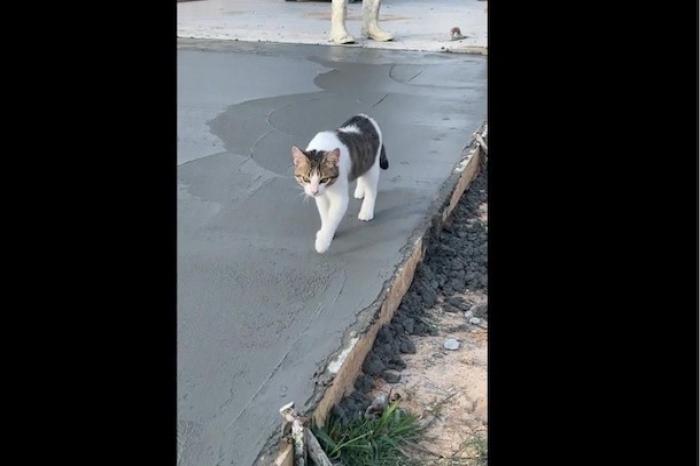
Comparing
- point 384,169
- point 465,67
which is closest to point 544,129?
point 384,169

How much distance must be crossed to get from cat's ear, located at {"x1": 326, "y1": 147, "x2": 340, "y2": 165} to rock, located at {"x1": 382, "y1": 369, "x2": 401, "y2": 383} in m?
1.29

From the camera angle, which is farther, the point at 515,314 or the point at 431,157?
the point at 431,157

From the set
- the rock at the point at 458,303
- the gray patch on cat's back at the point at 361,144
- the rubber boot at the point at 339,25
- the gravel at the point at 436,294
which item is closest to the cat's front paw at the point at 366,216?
the gray patch on cat's back at the point at 361,144

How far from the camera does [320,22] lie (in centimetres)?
1521

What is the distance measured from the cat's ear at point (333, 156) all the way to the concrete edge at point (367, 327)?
55 centimetres

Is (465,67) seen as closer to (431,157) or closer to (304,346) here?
(431,157)

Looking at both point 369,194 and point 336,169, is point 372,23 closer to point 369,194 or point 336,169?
point 369,194

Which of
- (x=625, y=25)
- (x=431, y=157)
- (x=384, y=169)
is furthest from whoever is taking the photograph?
(x=431, y=157)

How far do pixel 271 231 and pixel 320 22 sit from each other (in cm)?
1077

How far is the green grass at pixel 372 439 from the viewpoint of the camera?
9.68ft
